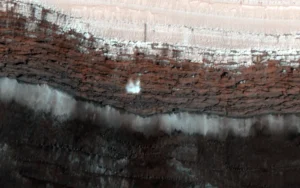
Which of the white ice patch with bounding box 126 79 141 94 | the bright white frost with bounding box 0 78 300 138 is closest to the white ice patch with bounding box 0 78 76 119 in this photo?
the bright white frost with bounding box 0 78 300 138

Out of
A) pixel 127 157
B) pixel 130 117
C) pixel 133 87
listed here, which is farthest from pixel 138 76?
pixel 127 157

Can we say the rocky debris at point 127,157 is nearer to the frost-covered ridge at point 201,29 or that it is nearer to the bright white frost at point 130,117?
the bright white frost at point 130,117

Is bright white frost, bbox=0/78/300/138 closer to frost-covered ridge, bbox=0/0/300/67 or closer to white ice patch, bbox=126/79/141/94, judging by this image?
white ice patch, bbox=126/79/141/94

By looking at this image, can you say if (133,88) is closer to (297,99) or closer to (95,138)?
(95,138)

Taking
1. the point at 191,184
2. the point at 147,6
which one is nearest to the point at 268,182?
the point at 191,184

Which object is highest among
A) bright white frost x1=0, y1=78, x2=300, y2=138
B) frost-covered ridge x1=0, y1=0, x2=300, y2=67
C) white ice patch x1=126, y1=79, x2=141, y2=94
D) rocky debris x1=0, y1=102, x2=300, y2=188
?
frost-covered ridge x1=0, y1=0, x2=300, y2=67

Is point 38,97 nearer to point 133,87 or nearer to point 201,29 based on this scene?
point 133,87
